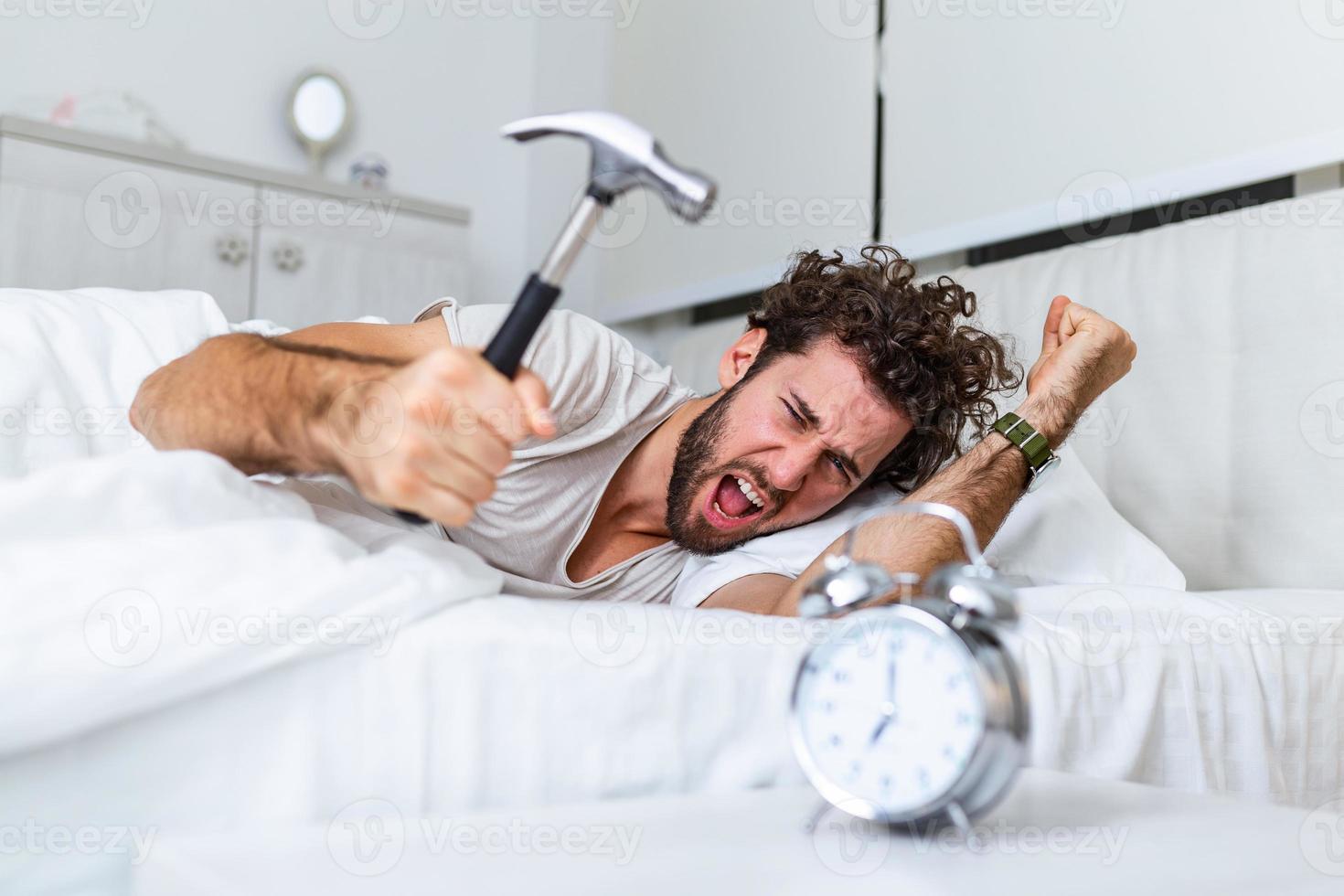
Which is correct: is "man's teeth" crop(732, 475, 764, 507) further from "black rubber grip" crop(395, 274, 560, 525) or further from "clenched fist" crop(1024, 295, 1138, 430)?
"black rubber grip" crop(395, 274, 560, 525)

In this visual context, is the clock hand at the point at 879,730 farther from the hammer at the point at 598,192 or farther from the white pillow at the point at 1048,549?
the white pillow at the point at 1048,549

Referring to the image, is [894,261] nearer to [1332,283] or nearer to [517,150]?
[1332,283]

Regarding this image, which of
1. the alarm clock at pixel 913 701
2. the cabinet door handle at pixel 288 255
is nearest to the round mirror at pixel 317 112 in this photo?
the cabinet door handle at pixel 288 255

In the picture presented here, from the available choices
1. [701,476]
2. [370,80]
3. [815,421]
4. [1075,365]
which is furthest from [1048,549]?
[370,80]

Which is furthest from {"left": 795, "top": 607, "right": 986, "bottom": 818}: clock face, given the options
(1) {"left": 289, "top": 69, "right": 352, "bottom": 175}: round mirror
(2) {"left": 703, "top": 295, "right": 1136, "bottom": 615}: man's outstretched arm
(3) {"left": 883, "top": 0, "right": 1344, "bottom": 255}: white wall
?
(1) {"left": 289, "top": 69, "right": 352, "bottom": 175}: round mirror

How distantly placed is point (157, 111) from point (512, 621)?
2.55 meters

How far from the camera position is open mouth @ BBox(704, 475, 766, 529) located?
4.71ft

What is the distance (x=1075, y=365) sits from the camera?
1422mm

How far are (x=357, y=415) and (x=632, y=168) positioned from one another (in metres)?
0.26

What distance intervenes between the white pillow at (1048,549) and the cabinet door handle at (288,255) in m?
1.62

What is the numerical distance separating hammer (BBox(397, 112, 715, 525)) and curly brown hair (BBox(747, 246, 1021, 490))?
74 centimetres

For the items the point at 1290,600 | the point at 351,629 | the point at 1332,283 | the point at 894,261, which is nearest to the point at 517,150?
the point at 894,261

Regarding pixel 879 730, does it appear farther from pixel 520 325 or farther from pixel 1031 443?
pixel 1031 443

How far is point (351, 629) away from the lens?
71cm
